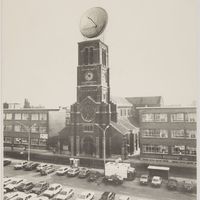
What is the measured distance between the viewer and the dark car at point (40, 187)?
3318 millimetres

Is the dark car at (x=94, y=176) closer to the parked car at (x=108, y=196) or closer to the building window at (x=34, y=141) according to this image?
the parked car at (x=108, y=196)

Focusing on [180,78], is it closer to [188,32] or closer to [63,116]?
[188,32]

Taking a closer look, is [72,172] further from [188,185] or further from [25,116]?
[188,185]

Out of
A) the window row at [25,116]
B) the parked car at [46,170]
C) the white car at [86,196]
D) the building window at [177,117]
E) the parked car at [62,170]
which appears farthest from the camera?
the window row at [25,116]

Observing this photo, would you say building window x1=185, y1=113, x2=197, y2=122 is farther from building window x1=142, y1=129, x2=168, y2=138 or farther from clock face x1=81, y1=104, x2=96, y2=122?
clock face x1=81, y1=104, x2=96, y2=122

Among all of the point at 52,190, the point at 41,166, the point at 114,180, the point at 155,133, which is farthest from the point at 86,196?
the point at 155,133

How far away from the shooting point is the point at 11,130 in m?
3.69

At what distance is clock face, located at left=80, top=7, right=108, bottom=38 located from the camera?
309 cm

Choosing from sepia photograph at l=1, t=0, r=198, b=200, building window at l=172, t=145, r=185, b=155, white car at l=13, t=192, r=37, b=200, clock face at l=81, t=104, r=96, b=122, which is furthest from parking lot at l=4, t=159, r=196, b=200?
clock face at l=81, t=104, r=96, b=122

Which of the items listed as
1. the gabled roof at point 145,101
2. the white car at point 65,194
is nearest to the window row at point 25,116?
the white car at point 65,194

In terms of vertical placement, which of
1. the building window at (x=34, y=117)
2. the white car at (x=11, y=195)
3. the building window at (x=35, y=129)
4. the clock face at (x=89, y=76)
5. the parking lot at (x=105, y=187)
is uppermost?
the clock face at (x=89, y=76)

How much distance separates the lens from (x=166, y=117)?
2740 millimetres

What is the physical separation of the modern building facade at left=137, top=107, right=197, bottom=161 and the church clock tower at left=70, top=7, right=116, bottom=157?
390 mm

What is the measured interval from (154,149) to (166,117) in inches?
13.3
